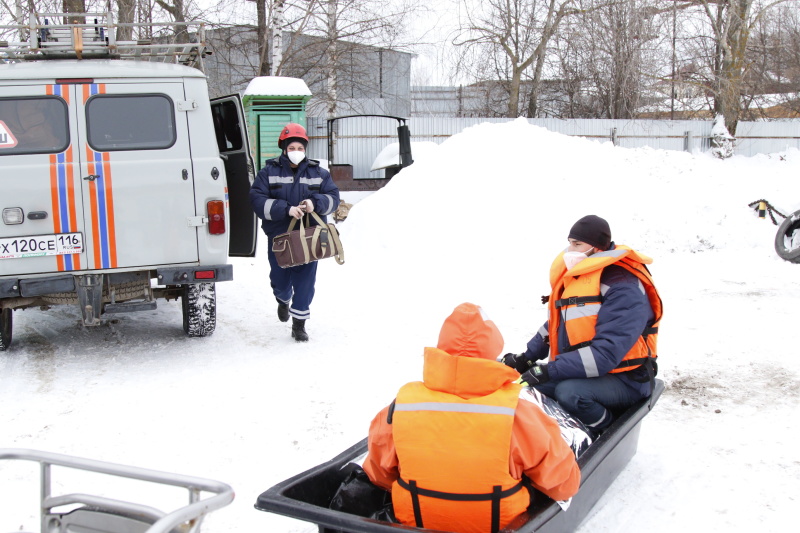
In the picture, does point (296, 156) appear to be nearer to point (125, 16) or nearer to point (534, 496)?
point (534, 496)

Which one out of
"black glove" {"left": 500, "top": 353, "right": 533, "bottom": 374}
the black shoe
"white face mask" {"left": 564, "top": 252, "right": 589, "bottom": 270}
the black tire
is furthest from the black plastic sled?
the black tire

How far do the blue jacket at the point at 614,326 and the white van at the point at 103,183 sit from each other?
11.2ft

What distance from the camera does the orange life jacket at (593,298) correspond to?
12.2ft

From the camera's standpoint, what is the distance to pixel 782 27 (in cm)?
2680

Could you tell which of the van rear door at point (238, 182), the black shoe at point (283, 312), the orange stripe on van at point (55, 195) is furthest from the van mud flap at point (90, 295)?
the black shoe at point (283, 312)

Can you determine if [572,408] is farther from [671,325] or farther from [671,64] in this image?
[671,64]

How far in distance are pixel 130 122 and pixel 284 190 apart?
4.61ft

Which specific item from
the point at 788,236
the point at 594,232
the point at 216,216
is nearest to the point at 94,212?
the point at 216,216

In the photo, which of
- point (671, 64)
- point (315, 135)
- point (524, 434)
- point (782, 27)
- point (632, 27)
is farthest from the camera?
point (782, 27)

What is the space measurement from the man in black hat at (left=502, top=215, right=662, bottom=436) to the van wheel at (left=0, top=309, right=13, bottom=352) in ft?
15.4

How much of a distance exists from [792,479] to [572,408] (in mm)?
1288

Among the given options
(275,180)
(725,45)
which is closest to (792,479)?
(275,180)

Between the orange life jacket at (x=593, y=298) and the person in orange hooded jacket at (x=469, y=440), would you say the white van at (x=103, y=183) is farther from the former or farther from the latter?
the person in orange hooded jacket at (x=469, y=440)

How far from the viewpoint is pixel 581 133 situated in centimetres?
2077
